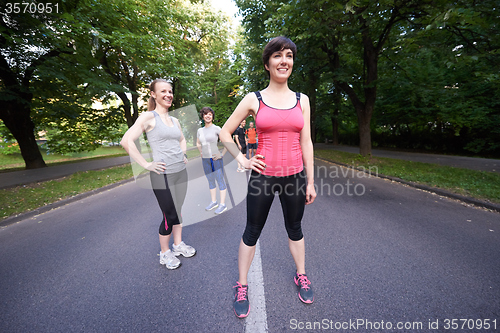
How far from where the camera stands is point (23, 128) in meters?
10.1

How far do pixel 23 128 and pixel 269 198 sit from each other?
1479cm

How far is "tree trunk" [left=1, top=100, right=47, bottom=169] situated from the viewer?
957 centimetres

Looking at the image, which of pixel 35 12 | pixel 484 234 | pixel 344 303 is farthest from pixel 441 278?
pixel 35 12

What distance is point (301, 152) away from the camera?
1881 mm

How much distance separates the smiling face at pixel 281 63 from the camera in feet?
5.40

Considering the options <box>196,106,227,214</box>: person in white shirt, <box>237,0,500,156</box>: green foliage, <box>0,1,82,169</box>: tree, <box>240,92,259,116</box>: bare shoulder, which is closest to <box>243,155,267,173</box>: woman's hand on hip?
<box>240,92,259,116</box>: bare shoulder

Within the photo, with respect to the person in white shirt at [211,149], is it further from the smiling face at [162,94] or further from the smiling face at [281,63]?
the smiling face at [281,63]

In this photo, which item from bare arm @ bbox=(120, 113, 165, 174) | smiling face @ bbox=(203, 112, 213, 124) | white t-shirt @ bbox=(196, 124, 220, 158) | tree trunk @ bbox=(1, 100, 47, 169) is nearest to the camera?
bare arm @ bbox=(120, 113, 165, 174)

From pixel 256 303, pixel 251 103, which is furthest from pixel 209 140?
pixel 256 303

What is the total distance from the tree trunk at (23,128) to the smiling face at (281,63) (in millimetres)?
13246

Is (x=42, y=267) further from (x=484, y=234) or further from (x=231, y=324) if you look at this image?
(x=484, y=234)

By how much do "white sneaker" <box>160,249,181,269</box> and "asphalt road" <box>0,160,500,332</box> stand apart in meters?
0.09

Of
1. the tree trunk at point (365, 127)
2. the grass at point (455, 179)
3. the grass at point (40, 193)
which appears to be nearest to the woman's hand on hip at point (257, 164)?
the grass at point (455, 179)

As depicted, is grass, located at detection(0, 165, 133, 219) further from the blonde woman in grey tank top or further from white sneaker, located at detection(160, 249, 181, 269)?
the blonde woman in grey tank top
